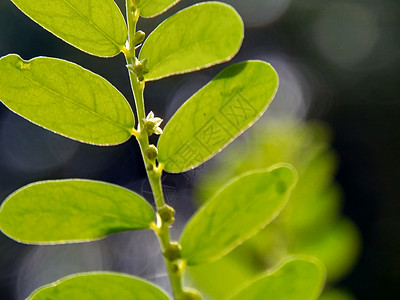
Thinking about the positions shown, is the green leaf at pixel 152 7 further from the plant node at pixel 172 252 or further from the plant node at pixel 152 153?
the plant node at pixel 172 252

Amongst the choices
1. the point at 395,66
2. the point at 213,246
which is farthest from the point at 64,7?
the point at 395,66

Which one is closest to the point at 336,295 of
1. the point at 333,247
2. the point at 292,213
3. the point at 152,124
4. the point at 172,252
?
the point at 333,247

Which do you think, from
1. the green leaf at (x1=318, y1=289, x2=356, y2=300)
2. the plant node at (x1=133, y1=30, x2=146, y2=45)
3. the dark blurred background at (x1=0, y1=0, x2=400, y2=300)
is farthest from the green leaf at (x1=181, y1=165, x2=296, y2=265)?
the dark blurred background at (x1=0, y1=0, x2=400, y2=300)

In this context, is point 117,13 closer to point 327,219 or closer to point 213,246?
point 213,246

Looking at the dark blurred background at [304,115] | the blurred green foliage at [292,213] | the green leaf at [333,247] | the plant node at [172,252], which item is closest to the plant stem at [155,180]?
the plant node at [172,252]

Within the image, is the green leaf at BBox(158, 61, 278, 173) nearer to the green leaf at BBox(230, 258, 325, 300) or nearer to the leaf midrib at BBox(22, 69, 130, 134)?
the leaf midrib at BBox(22, 69, 130, 134)

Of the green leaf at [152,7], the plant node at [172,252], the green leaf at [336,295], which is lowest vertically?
the green leaf at [336,295]
